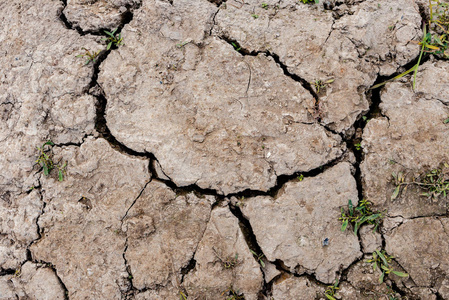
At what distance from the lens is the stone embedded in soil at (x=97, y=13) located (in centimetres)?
218

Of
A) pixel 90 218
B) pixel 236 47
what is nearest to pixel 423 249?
pixel 236 47

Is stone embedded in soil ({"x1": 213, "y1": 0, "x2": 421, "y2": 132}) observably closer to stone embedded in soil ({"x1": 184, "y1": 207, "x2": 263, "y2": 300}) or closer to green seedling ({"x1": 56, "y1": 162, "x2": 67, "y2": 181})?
stone embedded in soil ({"x1": 184, "y1": 207, "x2": 263, "y2": 300})

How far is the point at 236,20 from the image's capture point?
2.16m

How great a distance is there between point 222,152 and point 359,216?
0.91 meters

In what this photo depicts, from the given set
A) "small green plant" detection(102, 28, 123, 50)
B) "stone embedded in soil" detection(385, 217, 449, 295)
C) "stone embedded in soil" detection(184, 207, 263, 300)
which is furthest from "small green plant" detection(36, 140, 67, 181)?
"stone embedded in soil" detection(385, 217, 449, 295)

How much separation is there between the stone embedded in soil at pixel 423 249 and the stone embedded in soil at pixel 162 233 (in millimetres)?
1136

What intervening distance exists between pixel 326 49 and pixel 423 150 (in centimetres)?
87

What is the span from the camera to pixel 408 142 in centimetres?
197

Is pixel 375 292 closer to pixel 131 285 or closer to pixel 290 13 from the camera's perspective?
pixel 131 285

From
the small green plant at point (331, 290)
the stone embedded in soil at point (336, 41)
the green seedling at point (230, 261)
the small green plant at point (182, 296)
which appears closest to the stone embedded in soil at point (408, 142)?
the stone embedded in soil at point (336, 41)

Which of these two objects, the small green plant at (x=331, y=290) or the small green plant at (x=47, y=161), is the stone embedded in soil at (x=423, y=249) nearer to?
the small green plant at (x=331, y=290)

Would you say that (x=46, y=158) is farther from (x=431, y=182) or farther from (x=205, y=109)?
(x=431, y=182)

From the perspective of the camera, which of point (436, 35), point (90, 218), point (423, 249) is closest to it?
point (423, 249)

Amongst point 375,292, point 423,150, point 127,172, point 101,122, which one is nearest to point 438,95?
point 423,150
